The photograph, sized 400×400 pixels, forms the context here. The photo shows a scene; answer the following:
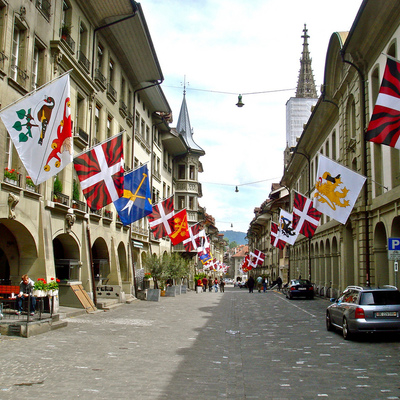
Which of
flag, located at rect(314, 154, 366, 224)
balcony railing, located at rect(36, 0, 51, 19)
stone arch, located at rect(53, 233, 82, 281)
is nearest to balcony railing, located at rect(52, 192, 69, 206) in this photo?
stone arch, located at rect(53, 233, 82, 281)

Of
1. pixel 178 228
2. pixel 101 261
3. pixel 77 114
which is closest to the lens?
pixel 77 114

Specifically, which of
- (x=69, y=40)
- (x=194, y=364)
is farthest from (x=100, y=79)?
(x=194, y=364)

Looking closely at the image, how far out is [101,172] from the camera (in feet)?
53.5

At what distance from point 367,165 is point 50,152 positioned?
17.8 meters

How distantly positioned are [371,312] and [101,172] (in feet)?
29.2

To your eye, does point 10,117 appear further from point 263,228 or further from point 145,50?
point 263,228

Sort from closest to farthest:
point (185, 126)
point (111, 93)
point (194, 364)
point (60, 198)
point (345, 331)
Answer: point (194, 364) → point (345, 331) → point (60, 198) → point (111, 93) → point (185, 126)

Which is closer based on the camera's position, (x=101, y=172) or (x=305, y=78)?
(x=101, y=172)

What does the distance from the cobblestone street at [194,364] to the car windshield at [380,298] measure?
3.40 feet

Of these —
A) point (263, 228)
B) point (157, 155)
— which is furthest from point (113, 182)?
point (263, 228)

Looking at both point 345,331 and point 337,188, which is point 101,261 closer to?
point 337,188

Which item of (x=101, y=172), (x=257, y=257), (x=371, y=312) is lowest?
(x=371, y=312)

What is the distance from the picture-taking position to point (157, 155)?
44.2 m

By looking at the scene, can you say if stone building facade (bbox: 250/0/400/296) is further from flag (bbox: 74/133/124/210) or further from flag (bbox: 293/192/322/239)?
flag (bbox: 74/133/124/210)
